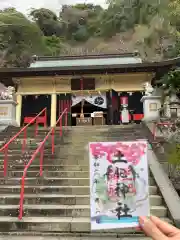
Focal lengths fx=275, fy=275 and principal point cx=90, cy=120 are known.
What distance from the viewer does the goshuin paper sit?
271 cm

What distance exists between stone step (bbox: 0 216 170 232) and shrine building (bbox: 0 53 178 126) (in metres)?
11.7

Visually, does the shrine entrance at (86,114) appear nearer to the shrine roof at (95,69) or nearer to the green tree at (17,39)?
the shrine roof at (95,69)

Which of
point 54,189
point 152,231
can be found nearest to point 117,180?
point 152,231

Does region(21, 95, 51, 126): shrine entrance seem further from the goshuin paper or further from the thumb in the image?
the thumb

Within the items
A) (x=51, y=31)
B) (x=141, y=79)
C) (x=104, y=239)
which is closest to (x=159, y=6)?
(x=51, y=31)

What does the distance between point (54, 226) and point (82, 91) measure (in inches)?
501

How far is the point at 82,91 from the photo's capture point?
17266 millimetres

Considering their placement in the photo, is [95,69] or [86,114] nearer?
[95,69]

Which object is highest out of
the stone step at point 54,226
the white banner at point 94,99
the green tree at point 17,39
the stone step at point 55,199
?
the green tree at point 17,39

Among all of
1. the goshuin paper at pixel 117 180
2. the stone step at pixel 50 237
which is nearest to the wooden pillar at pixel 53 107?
the stone step at pixel 50 237

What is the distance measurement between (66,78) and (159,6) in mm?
32391

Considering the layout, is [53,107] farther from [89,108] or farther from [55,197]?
[55,197]

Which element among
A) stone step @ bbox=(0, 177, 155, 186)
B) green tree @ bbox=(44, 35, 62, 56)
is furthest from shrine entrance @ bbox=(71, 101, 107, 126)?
green tree @ bbox=(44, 35, 62, 56)

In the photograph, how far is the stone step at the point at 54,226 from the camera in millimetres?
5016
